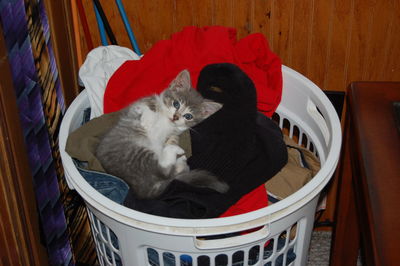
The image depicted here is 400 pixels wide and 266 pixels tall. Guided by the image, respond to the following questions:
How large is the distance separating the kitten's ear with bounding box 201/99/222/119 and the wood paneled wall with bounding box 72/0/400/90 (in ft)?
Answer: 1.07

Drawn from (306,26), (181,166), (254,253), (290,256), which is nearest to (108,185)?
(181,166)

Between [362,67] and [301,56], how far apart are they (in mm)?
210

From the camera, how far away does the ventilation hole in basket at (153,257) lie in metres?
1.29

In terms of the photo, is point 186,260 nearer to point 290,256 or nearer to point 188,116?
point 290,256

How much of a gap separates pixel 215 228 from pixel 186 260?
8.7 inches

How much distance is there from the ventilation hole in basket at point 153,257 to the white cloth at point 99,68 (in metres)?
0.48

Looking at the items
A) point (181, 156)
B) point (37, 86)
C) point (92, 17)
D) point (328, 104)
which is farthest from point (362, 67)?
point (37, 86)

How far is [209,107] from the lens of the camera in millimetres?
1503

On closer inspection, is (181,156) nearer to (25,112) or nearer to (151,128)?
(151,128)

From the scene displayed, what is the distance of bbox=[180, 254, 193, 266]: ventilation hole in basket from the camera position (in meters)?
1.25

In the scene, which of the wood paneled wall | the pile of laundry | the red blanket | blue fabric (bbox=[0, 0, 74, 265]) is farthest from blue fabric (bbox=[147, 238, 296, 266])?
the wood paneled wall

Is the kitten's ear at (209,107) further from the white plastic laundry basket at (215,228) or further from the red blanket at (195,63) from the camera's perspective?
the white plastic laundry basket at (215,228)

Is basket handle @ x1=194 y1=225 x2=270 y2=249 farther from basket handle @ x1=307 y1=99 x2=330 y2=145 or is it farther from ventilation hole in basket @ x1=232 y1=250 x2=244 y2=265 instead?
basket handle @ x1=307 y1=99 x2=330 y2=145

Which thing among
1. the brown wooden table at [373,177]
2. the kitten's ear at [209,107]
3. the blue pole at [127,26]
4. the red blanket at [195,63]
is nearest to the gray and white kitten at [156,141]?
the kitten's ear at [209,107]
